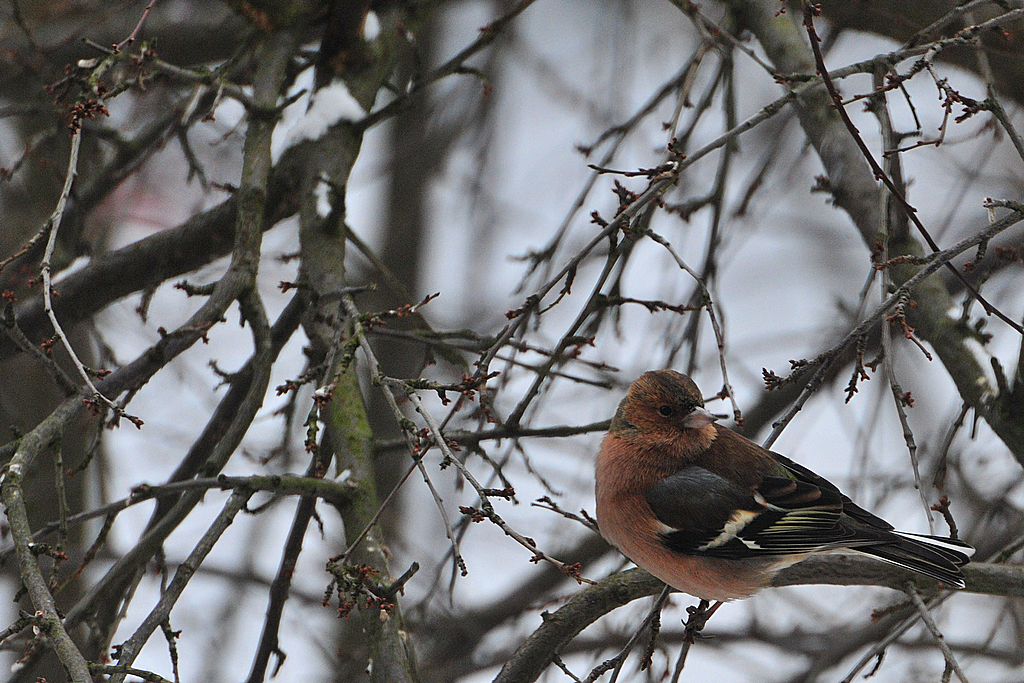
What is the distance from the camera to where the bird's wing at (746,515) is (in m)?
3.55

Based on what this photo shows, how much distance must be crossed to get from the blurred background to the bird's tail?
0.15 m

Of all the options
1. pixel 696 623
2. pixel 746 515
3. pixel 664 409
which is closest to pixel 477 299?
pixel 664 409

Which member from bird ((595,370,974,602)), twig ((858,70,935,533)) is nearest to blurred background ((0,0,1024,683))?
twig ((858,70,935,533))

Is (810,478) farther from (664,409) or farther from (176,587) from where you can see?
(176,587)

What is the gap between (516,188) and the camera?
32.7 feet

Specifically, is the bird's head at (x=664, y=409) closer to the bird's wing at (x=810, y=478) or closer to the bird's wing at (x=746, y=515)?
the bird's wing at (x=746, y=515)

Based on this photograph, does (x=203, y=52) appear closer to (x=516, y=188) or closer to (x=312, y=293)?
(x=312, y=293)

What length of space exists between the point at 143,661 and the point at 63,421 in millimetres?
6165

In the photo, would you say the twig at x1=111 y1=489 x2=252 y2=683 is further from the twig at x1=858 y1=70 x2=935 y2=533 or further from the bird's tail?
the bird's tail

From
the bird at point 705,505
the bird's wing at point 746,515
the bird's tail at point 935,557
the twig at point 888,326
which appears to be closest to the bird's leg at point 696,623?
the bird at point 705,505

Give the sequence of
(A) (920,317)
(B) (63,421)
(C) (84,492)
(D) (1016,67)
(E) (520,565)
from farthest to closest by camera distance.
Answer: (E) (520,565), (C) (84,492), (D) (1016,67), (A) (920,317), (B) (63,421)

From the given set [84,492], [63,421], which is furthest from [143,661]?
[63,421]

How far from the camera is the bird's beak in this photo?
3.68 metres

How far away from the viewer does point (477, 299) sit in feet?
27.7
